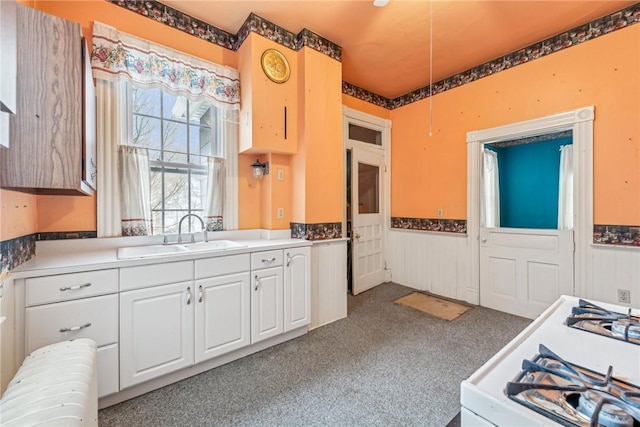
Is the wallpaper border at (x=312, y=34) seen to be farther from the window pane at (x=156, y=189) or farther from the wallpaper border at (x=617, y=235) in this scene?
the wallpaper border at (x=617, y=235)

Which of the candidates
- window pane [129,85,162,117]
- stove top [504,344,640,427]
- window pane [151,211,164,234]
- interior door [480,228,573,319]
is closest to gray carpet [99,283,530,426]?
interior door [480,228,573,319]

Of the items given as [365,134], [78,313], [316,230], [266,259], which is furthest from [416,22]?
[78,313]

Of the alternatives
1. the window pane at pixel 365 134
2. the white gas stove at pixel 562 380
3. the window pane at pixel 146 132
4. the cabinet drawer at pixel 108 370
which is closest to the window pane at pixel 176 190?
the window pane at pixel 146 132

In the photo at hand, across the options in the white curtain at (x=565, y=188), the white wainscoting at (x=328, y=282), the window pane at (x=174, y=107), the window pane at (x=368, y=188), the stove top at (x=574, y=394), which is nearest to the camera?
the stove top at (x=574, y=394)

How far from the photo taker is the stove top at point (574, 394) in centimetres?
55

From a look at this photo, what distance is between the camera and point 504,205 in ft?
12.0

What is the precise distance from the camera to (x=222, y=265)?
2047mm

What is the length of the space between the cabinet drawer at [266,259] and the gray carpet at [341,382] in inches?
30.1

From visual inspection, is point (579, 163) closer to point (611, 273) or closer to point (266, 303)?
point (611, 273)

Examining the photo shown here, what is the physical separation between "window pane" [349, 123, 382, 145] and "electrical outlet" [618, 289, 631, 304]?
3.13 m

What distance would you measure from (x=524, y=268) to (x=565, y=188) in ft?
3.43

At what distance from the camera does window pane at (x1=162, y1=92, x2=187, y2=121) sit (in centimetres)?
241

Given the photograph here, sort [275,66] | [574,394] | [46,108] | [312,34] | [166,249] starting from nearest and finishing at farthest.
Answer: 1. [574,394]
2. [46,108]
3. [166,249]
4. [275,66]
5. [312,34]

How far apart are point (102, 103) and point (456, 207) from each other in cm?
390
